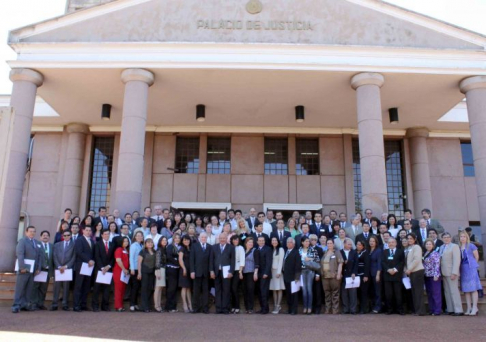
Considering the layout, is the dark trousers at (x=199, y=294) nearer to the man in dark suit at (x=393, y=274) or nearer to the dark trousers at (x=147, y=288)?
the dark trousers at (x=147, y=288)

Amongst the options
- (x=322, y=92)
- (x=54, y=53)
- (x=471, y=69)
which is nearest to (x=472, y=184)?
(x=471, y=69)

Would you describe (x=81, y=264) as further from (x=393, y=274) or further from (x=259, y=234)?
(x=393, y=274)

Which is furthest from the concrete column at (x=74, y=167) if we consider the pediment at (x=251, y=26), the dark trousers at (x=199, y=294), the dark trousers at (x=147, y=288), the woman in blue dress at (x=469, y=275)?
the woman in blue dress at (x=469, y=275)

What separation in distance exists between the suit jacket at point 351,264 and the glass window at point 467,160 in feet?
40.0

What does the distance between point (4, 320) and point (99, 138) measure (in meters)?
12.6

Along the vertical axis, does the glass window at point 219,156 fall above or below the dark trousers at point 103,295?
above

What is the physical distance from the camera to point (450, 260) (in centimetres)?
1086

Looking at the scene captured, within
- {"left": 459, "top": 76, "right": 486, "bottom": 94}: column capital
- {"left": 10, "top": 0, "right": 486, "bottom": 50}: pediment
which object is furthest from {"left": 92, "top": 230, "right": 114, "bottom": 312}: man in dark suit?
{"left": 459, "top": 76, "right": 486, "bottom": 94}: column capital

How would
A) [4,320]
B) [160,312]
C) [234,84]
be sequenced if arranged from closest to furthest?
[4,320] → [160,312] → [234,84]

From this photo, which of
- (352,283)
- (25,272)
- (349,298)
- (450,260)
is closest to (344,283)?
(352,283)

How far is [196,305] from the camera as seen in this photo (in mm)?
10852

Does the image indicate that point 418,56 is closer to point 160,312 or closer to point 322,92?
point 322,92

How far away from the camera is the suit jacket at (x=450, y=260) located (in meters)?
10.7

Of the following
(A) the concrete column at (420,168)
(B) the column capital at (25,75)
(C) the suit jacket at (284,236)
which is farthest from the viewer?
(A) the concrete column at (420,168)
